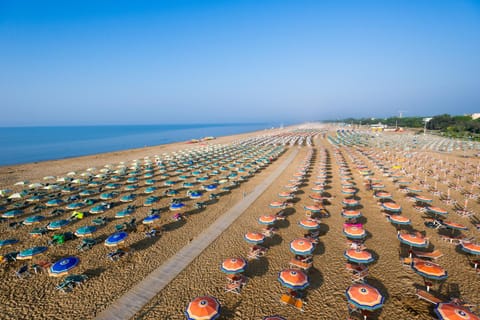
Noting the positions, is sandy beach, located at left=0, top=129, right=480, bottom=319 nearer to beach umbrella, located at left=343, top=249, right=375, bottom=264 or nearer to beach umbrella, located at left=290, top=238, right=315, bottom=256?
beach umbrella, located at left=343, top=249, right=375, bottom=264

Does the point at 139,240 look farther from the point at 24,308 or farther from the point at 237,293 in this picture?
the point at 237,293

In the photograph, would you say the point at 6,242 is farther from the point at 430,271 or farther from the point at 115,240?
the point at 430,271

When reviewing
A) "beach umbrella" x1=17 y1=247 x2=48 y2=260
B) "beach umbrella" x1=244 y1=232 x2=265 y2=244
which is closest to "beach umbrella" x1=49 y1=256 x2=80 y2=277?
"beach umbrella" x1=17 y1=247 x2=48 y2=260

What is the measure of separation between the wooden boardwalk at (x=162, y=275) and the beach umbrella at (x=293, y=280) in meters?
5.90

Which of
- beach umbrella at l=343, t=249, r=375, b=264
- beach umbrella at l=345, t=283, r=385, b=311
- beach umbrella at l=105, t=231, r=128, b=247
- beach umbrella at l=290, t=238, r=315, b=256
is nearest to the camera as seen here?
beach umbrella at l=345, t=283, r=385, b=311

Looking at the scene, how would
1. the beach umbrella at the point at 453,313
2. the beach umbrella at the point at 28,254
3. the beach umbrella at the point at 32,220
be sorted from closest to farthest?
the beach umbrella at the point at 453,313, the beach umbrella at the point at 28,254, the beach umbrella at the point at 32,220

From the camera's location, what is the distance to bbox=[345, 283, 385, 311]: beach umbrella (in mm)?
8602

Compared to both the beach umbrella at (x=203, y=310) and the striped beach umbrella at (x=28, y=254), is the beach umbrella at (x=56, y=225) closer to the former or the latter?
the striped beach umbrella at (x=28, y=254)

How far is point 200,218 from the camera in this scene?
63.6 ft

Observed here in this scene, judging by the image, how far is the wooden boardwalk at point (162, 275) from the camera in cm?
985

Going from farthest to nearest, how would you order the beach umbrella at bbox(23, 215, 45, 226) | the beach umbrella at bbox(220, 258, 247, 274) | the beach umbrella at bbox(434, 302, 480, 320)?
the beach umbrella at bbox(23, 215, 45, 226) < the beach umbrella at bbox(220, 258, 247, 274) < the beach umbrella at bbox(434, 302, 480, 320)

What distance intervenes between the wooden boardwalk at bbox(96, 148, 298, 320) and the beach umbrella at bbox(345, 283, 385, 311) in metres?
8.75

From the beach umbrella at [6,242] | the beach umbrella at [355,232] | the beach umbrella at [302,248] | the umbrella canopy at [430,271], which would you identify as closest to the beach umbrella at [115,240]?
the beach umbrella at [6,242]

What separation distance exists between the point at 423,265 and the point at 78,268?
1872 cm
